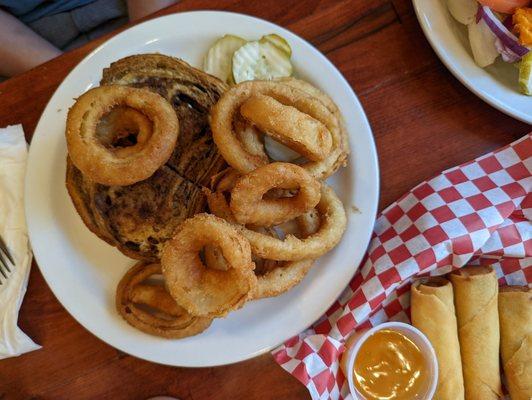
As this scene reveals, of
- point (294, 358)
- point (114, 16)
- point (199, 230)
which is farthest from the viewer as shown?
point (114, 16)

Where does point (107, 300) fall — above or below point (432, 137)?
above

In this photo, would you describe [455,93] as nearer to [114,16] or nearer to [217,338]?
[217,338]

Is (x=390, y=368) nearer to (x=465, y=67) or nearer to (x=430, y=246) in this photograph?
(x=430, y=246)

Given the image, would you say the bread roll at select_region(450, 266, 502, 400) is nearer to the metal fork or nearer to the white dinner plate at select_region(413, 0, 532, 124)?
the white dinner plate at select_region(413, 0, 532, 124)

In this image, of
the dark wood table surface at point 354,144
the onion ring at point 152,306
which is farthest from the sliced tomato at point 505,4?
the onion ring at point 152,306

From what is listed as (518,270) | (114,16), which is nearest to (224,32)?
(114,16)

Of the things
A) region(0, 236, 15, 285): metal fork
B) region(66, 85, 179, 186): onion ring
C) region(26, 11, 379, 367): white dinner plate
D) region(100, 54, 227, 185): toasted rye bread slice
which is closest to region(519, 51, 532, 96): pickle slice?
Result: region(26, 11, 379, 367): white dinner plate

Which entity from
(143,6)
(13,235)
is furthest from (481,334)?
(143,6)
